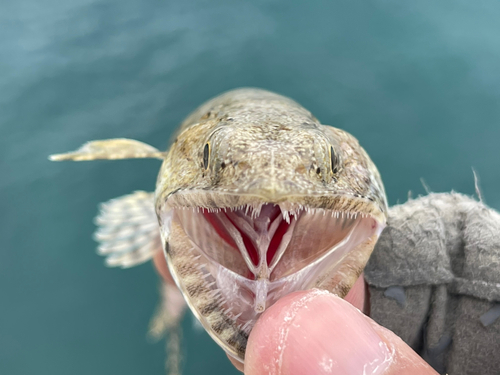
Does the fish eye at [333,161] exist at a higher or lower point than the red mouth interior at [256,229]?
higher

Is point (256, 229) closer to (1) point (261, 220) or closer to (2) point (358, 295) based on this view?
(1) point (261, 220)

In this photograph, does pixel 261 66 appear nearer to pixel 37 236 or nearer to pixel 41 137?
pixel 41 137

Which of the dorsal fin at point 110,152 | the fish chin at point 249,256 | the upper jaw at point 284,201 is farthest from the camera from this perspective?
the dorsal fin at point 110,152

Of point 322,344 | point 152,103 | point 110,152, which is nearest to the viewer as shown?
point 322,344

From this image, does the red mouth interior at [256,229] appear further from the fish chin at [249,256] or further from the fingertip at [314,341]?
the fingertip at [314,341]

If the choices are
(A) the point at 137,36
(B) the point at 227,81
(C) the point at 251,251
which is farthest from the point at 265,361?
(A) the point at 137,36

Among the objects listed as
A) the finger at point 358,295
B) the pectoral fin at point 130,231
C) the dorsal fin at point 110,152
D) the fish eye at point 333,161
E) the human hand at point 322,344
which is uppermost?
the fish eye at point 333,161

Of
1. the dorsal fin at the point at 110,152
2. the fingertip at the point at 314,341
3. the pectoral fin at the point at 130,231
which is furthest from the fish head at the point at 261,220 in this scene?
the pectoral fin at the point at 130,231

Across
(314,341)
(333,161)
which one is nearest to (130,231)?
(333,161)
